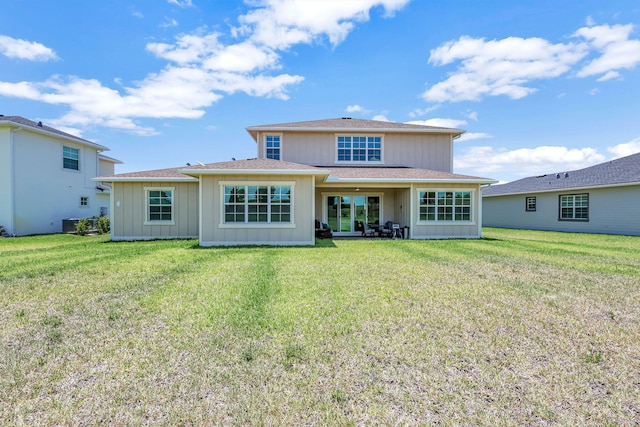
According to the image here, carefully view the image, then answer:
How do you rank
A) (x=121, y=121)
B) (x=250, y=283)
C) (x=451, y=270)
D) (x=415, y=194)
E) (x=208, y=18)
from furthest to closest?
(x=121, y=121), (x=415, y=194), (x=208, y=18), (x=451, y=270), (x=250, y=283)

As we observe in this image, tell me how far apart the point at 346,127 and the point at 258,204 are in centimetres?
842

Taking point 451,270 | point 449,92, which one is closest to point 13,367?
point 451,270

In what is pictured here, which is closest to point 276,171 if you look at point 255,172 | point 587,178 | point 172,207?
point 255,172

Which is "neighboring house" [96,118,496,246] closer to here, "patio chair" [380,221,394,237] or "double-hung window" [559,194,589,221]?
"patio chair" [380,221,394,237]

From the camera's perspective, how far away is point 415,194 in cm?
1423

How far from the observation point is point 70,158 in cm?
1902

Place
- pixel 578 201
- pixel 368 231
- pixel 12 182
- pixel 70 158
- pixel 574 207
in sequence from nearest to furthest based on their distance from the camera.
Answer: pixel 12 182 < pixel 368 231 < pixel 70 158 < pixel 578 201 < pixel 574 207

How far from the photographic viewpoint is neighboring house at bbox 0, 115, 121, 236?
15.7m

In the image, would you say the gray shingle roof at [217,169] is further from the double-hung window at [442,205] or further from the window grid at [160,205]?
the double-hung window at [442,205]

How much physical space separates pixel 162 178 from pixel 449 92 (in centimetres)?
1711

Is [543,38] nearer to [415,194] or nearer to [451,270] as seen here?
[415,194]

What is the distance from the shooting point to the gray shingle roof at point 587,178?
17.4 m

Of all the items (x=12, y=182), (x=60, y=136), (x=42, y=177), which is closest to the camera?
(x=12, y=182)

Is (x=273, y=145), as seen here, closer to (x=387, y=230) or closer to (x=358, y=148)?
(x=358, y=148)
